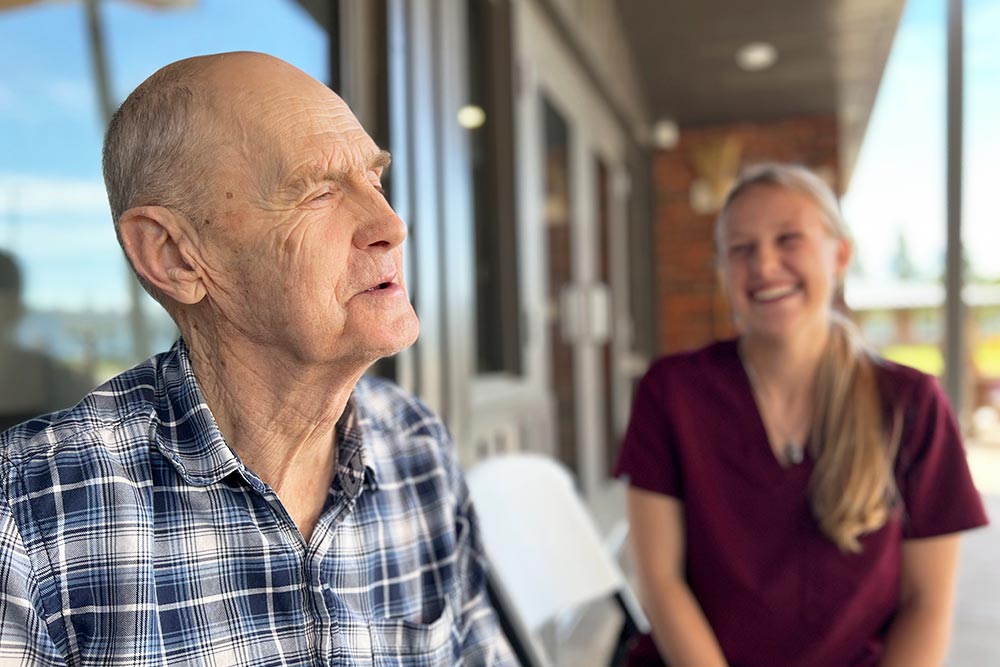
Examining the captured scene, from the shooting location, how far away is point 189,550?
76 cm

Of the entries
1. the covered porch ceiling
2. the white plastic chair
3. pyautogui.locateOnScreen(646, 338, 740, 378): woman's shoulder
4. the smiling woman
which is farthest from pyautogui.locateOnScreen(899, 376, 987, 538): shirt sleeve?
the covered porch ceiling

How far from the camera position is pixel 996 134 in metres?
2.92

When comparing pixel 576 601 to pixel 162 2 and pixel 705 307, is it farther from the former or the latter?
pixel 705 307

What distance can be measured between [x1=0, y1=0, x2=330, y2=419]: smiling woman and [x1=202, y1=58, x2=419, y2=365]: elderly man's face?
0.44 meters

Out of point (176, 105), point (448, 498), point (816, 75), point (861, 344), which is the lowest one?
point (448, 498)

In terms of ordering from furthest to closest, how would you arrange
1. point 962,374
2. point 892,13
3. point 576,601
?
point 892,13
point 962,374
point 576,601

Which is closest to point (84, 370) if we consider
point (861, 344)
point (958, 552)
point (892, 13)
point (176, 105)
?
point (176, 105)

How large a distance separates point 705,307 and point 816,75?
2068mm

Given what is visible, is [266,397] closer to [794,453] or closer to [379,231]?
[379,231]

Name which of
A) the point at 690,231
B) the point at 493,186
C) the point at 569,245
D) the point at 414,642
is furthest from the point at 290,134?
the point at 690,231

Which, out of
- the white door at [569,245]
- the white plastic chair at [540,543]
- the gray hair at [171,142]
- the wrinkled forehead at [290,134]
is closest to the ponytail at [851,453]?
the white plastic chair at [540,543]

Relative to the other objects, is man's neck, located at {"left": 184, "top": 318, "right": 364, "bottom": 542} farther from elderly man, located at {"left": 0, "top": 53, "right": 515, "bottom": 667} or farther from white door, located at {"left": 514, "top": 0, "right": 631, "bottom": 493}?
white door, located at {"left": 514, "top": 0, "right": 631, "bottom": 493}

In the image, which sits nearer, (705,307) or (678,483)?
(678,483)

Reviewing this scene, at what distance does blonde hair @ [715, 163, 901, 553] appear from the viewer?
1241 mm
